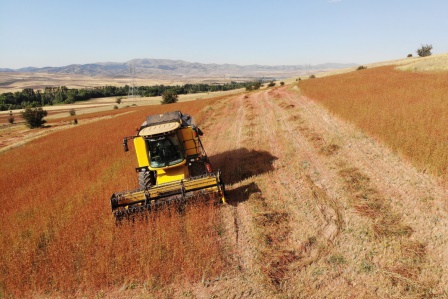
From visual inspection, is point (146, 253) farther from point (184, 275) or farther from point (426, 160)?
point (426, 160)

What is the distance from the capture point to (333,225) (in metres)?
6.54

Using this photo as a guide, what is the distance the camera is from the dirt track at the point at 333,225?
499cm

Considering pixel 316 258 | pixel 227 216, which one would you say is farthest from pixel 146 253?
pixel 316 258

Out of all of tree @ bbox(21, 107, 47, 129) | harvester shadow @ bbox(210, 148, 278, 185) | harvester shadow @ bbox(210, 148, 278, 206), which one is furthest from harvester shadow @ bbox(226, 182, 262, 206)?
tree @ bbox(21, 107, 47, 129)

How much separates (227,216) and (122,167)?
287 inches

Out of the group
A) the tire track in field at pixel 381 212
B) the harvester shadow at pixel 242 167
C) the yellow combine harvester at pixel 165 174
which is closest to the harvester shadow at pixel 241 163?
the harvester shadow at pixel 242 167

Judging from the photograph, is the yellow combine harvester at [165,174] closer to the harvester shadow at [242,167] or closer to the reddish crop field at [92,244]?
the reddish crop field at [92,244]

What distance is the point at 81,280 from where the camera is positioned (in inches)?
224

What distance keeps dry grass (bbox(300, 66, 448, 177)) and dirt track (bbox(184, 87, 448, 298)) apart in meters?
0.62

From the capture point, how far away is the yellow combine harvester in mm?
7668

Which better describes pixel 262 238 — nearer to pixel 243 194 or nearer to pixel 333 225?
pixel 333 225

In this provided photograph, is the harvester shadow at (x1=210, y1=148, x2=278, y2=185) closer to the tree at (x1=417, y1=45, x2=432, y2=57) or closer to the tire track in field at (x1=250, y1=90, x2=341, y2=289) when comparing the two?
the tire track in field at (x1=250, y1=90, x2=341, y2=289)

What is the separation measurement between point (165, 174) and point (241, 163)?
3686 mm

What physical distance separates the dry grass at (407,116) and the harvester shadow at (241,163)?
4720 millimetres
